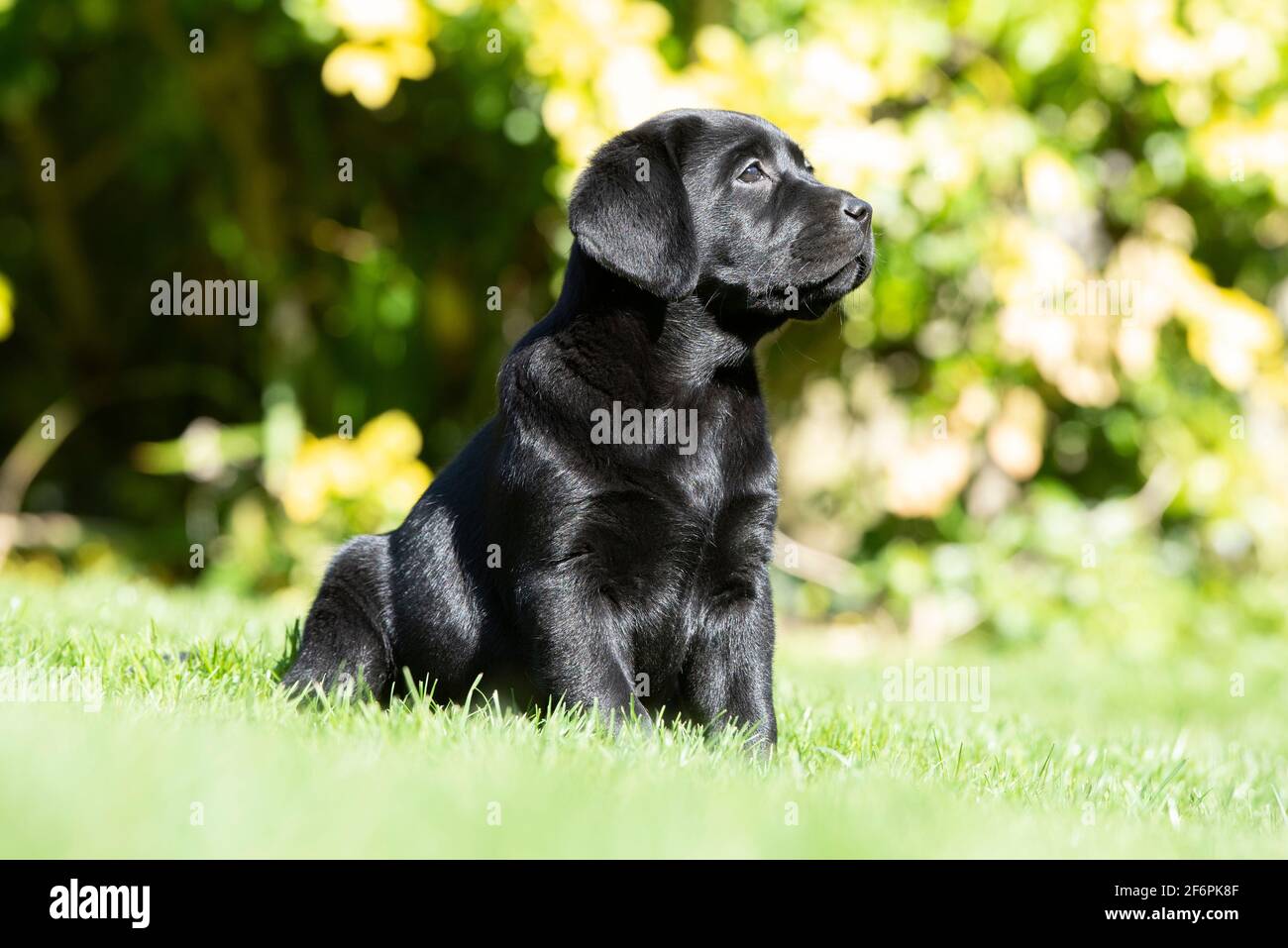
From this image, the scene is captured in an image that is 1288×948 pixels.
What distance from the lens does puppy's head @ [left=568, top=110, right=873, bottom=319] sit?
2.86m

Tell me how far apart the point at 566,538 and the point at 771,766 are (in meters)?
0.57

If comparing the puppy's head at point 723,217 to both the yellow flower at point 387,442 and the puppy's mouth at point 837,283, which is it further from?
the yellow flower at point 387,442

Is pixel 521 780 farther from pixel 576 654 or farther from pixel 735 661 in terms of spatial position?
pixel 735 661

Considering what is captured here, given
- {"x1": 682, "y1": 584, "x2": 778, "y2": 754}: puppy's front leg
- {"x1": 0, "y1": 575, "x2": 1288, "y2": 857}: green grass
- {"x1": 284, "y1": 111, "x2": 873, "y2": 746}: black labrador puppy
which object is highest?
{"x1": 284, "y1": 111, "x2": 873, "y2": 746}: black labrador puppy

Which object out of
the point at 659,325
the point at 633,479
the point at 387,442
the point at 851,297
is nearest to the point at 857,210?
the point at 659,325

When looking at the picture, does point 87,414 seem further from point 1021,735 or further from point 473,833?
point 473,833

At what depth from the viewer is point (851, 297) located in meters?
5.03

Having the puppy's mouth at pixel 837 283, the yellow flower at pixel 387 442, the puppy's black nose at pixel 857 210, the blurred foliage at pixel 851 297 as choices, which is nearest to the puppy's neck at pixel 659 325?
the puppy's mouth at pixel 837 283

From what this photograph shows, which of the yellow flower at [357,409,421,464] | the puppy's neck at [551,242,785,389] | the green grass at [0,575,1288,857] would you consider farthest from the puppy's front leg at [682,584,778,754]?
the yellow flower at [357,409,421,464]

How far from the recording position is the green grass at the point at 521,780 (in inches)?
72.5

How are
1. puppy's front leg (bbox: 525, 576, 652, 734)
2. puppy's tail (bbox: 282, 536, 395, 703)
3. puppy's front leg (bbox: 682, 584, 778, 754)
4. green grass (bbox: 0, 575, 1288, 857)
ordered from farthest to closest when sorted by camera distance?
1. puppy's tail (bbox: 282, 536, 395, 703)
2. puppy's front leg (bbox: 682, 584, 778, 754)
3. puppy's front leg (bbox: 525, 576, 652, 734)
4. green grass (bbox: 0, 575, 1288, 857)

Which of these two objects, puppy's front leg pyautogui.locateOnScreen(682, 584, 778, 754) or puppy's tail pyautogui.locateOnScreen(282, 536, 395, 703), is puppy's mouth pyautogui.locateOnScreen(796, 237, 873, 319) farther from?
puppy's tail pyautogui.locateOnScreen(282, 536, 395, 703)

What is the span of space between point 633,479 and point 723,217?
0.68 metres

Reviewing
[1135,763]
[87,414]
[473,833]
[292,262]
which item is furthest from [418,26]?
[87,414]
